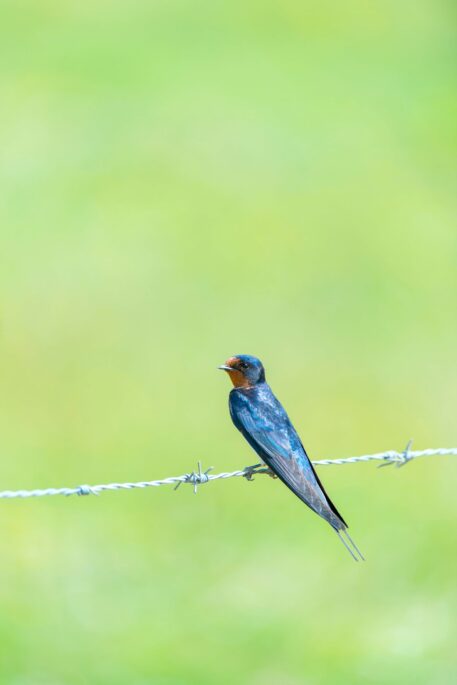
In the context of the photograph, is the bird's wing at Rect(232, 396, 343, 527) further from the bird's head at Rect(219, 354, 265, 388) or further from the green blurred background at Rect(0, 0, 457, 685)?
the green blurred background at Rect(0, 0, 457, 685)

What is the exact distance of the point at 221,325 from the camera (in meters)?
16.9

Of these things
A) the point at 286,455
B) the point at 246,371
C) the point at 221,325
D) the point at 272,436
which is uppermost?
the point at 221,325

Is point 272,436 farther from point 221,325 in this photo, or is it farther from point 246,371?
point 221,325

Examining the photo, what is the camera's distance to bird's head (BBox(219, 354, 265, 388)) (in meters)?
6.48

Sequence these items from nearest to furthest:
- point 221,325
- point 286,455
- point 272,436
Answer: point 286,455, point 272,436, point 221,325

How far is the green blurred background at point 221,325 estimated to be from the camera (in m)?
10.7

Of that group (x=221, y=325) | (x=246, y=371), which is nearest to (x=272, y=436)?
(x=246, y=371)

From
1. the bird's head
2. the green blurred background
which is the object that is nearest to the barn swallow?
the bird's head

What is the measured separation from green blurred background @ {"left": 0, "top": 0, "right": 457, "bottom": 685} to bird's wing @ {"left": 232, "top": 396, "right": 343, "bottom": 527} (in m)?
3.91

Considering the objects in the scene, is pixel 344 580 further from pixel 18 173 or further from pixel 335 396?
pixel 18 173

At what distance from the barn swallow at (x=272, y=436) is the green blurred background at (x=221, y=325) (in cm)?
380

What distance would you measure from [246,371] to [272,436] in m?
0.50

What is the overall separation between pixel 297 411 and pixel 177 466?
196 centimetres

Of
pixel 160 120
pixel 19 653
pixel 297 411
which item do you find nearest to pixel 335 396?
pixel 297 411
